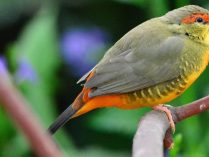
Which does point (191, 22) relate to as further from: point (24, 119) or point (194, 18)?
point (24, 119)

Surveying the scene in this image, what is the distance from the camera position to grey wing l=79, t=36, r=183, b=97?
206 cm

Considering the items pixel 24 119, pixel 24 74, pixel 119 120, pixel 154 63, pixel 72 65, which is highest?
pixel 24 119

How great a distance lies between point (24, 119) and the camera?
0.27m

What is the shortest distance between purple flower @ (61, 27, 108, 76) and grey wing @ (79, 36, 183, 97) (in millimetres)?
1892

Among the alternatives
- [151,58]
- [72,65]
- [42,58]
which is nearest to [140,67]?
[151,58]

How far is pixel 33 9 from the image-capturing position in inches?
Answer: 171

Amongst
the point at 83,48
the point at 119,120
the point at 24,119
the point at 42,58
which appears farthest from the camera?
the point at 83,48

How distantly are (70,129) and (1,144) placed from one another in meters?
1.09

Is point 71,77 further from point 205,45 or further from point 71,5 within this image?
point 205,45

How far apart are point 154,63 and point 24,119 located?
1894 millimetres

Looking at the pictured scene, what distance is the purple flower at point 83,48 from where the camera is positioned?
411 cm

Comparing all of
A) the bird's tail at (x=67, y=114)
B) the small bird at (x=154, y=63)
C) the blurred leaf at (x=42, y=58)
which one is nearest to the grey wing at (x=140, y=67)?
the small bird at (x=154, y=63)

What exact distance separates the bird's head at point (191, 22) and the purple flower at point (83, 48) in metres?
1.84

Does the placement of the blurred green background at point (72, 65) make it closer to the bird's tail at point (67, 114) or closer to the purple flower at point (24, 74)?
the purple flower at point (24, 74)
